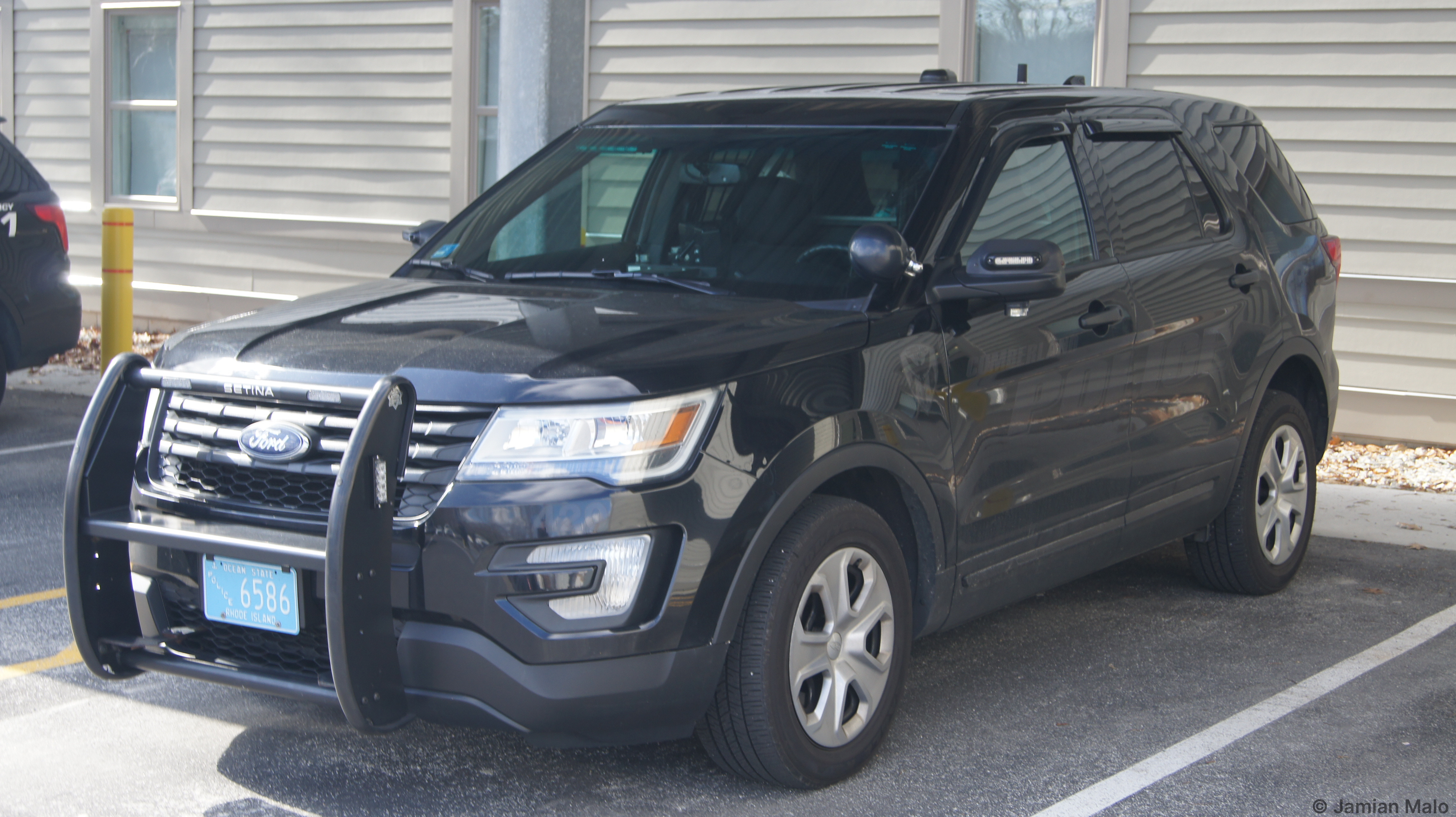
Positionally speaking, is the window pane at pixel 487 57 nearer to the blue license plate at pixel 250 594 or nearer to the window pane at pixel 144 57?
the window pane at pixel 144 57

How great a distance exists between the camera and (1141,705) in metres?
4.29

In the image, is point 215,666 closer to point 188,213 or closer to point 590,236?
point 590,236

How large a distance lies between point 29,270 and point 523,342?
18.8 feet

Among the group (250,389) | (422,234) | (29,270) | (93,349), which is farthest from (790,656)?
(93,349)

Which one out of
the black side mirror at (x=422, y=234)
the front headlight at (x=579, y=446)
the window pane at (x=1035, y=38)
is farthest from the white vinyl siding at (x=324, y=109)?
the front headlight at (x=579, y=446)

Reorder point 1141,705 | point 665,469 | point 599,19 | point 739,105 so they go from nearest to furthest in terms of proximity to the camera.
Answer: point 665,469, point 1141,705, point 739,105, point 599,19

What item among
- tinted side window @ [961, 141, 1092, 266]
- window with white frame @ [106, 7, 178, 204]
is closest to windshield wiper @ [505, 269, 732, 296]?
tinted side window @ [961, 141, 1092, 266]

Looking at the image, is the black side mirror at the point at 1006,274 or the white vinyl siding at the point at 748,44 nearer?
the black side mirror at the point at 1006,274

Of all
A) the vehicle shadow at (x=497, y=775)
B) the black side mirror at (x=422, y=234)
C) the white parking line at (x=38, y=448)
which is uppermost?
the black side mirror at (x=422, y=234)

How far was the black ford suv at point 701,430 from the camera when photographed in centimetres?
312

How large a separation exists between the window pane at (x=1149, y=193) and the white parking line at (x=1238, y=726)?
143 cm

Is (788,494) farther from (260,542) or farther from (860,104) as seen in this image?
(860,104)

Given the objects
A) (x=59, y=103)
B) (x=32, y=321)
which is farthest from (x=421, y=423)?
(x=59, y=103)

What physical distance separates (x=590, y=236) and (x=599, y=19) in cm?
669
